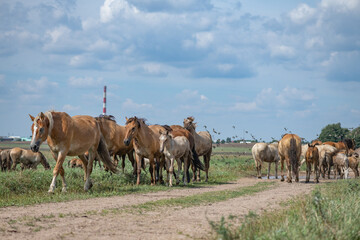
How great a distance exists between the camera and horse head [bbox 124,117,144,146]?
741 inches

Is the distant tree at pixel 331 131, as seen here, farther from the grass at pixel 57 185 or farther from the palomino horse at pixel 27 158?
the grass at pixel 57 185

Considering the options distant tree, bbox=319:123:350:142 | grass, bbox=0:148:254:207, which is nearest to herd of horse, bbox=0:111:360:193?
grass, bbox=0:148:254:207

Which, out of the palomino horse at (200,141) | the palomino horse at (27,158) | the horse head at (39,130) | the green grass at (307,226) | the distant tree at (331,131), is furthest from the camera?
the distant tree at (331,131)

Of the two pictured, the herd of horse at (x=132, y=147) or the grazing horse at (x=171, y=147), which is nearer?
the herd of horse at (x=132, y=147)

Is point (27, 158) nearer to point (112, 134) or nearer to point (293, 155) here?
point (112, 134)

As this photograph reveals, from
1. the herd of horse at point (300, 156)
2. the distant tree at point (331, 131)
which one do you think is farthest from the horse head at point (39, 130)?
the distant tree at point (331, 131)

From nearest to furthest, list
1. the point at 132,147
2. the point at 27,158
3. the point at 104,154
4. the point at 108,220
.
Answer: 1. the point at 108,220
2. the point at 104,154
3. the point at 132,147
4. the point at 27,158

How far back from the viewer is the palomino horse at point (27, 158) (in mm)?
27766

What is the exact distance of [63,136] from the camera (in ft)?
50.8

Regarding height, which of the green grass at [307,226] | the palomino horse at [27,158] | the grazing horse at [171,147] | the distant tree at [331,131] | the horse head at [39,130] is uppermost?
the distant tree at [331,131]

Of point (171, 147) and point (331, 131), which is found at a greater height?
point (331, 131)

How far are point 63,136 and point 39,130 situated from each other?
89 cm

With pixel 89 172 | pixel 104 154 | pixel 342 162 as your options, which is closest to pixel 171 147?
pixel 104 154

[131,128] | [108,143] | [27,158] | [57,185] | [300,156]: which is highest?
[131,128]
